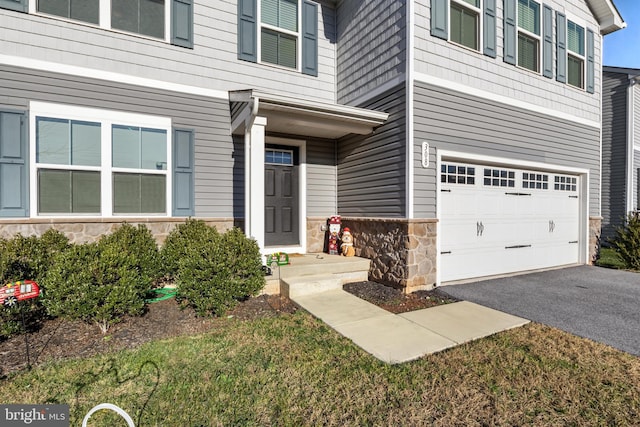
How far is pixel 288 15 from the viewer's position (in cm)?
652

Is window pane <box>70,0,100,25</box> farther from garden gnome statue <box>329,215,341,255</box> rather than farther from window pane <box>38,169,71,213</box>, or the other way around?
garden gnome statue <box>329,215,341,255</box>

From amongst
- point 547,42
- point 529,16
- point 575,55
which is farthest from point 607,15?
point 529,16

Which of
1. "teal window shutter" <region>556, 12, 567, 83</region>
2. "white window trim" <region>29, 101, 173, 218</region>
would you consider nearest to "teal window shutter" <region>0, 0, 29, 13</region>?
"white window trim" <region>29, 101, 173, 218</region>

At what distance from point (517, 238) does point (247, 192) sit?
5476mm

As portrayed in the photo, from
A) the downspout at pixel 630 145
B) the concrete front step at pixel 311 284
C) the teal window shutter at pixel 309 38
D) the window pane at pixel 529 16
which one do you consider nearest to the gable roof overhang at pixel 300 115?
the teal window shutter at pixel 309 38

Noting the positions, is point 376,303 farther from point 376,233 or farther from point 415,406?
point 415,406

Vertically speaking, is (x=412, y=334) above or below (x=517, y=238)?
below

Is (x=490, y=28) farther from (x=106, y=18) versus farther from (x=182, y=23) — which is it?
(x=106, y=18)

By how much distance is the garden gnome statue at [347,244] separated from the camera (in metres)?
6.34

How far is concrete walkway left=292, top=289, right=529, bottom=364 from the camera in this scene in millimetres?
3217

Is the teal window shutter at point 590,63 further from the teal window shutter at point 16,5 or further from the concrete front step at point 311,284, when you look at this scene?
the teal window shutter at point 16,5

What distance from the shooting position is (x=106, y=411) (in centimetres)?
225

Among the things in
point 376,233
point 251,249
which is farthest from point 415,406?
point 376,233

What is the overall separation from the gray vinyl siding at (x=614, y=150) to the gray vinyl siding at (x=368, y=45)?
378 inches
